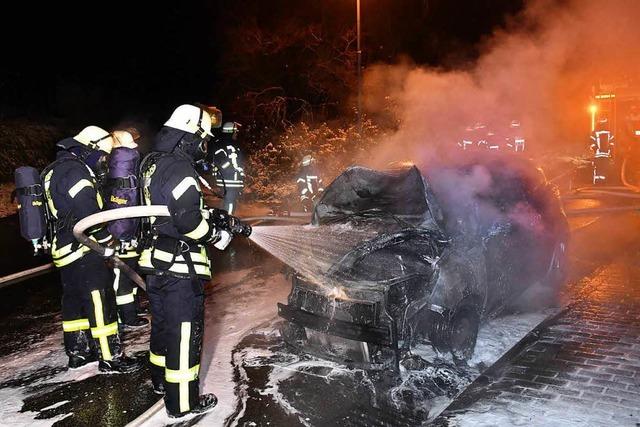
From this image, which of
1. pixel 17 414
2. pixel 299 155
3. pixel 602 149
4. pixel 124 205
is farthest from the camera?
pixel 299 155

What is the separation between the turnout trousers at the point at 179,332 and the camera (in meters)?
3.98

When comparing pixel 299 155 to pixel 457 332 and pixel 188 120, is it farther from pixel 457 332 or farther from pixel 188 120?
pixel 188 120

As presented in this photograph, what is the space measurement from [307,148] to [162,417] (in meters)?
13.8

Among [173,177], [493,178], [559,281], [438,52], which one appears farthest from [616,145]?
[173,177]

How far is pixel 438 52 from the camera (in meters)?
22.0

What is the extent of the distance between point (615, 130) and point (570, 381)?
13074 mm

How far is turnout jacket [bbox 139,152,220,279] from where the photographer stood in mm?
3807

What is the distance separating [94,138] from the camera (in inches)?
199

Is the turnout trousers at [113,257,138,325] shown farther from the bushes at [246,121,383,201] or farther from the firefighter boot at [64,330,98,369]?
the bushes at [246,121,383,201]

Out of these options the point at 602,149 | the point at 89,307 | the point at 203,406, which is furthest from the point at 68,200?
the point at 602,149

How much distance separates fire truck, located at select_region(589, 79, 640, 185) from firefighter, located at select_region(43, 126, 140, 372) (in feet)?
43.6

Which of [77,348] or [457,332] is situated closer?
[457,332]

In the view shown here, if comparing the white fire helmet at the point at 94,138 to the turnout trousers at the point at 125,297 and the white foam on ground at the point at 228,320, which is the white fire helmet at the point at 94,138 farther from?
the white foam on ground at the point at 228,320

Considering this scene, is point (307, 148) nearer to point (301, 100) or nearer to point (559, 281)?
point (301, 100)
